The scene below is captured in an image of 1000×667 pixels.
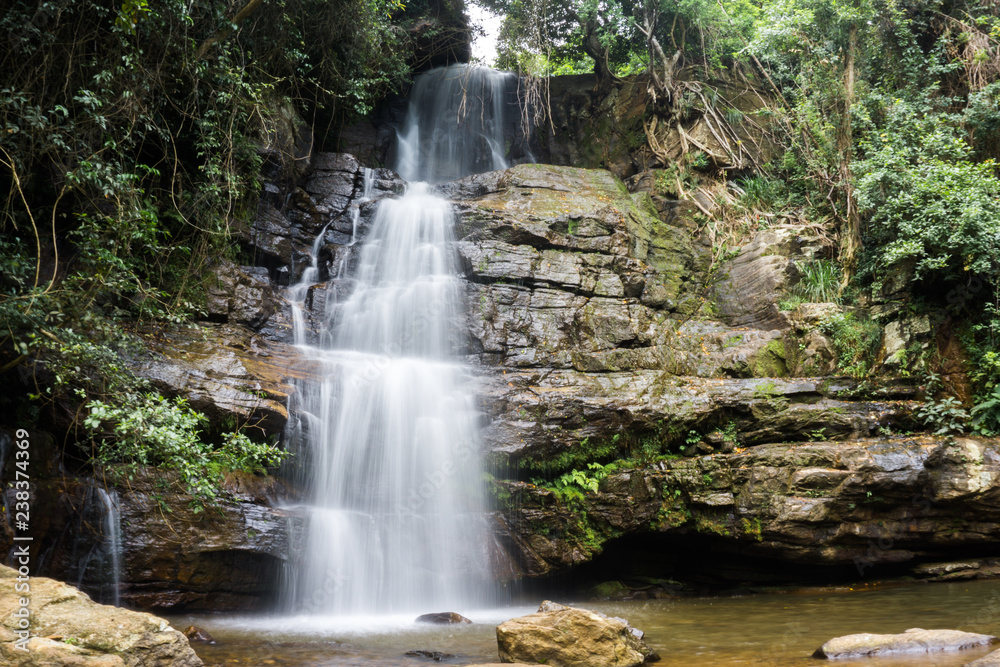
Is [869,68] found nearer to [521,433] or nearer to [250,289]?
[521,433]

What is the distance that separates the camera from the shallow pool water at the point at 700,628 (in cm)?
560

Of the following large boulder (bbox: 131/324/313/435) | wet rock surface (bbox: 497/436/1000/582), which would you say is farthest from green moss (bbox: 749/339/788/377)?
large boulder (bbox: 131/324/313/435)

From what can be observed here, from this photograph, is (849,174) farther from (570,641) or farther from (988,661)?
(570,641)

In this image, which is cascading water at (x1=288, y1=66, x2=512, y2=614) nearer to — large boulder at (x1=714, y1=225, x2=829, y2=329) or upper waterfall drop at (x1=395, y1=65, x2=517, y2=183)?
large boulder at (x1=714, y1=225, x2=829, y2=329)

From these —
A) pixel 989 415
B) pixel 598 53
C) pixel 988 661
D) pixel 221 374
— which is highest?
pixel 598 53

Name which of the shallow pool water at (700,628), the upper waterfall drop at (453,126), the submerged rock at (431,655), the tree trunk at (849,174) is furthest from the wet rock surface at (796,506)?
the upper waterfall drop at (453,126)

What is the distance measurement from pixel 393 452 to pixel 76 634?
506 centimetres

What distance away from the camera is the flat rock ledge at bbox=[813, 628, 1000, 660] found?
511 centimetres

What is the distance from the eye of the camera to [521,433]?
8.80 m

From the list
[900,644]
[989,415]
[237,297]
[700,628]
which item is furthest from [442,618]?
[989,415]

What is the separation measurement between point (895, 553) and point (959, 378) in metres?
2.87

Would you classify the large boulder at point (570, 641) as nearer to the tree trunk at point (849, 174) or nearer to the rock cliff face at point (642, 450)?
the rock cliff face at point (642, 450)

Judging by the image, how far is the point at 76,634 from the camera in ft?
13.7

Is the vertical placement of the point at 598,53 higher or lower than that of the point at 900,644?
higher
